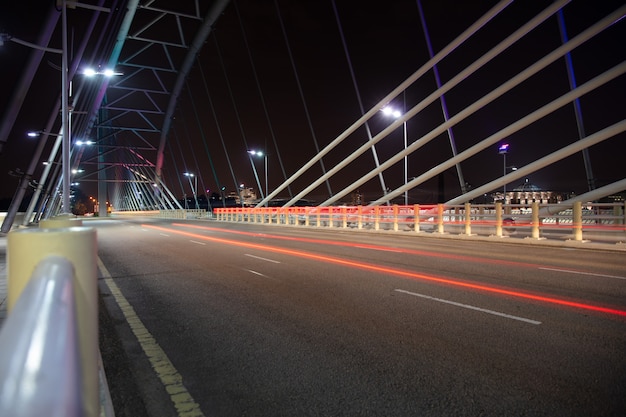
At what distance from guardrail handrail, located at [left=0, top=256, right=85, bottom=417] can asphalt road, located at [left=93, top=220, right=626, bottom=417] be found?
2.43 meters

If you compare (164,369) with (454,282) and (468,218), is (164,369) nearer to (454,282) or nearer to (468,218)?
(454,282)

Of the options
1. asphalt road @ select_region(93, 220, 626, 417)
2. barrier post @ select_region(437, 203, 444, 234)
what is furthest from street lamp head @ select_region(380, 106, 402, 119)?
asphalt road @ select_region(93, 220, 626, 417)

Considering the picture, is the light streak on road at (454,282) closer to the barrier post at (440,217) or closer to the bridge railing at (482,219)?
the bridge railing at (482,219)

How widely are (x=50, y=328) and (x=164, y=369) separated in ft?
11.6

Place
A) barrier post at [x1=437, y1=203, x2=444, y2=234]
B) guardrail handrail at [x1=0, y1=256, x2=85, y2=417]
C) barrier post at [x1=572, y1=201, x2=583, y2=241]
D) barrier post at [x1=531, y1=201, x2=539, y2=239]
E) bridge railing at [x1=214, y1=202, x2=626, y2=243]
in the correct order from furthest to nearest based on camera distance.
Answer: barrier post at [x1=437, y1=203, x2=444, y2=234]
barrier post at [x1=531, y1=201, x2=539, y2=239]
bridge railing at [x1=214, y1=202, x2=626, y2=243]
barrier post at [x1=572, y1=201, x2=583, y2=241]
guardrail handrail at [x1=0, y1=256, x2=85, y2=417]

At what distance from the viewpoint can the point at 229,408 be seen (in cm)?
355

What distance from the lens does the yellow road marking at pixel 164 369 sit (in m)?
3.58

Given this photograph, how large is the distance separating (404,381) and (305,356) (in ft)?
3.81

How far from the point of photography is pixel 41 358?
3.53 feet

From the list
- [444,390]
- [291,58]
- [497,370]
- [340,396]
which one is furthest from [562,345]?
[291,58]

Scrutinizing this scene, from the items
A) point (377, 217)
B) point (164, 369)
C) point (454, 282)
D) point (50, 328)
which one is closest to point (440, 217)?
point (377, 217)

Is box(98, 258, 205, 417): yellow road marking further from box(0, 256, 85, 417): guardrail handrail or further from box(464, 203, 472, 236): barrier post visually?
box(464, 203, 472, 236): barrier post

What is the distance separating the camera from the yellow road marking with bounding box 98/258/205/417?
11.7 ft

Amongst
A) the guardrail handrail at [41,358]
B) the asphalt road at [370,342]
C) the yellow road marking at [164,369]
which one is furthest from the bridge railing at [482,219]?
the guardrail handrail at [41,358]
